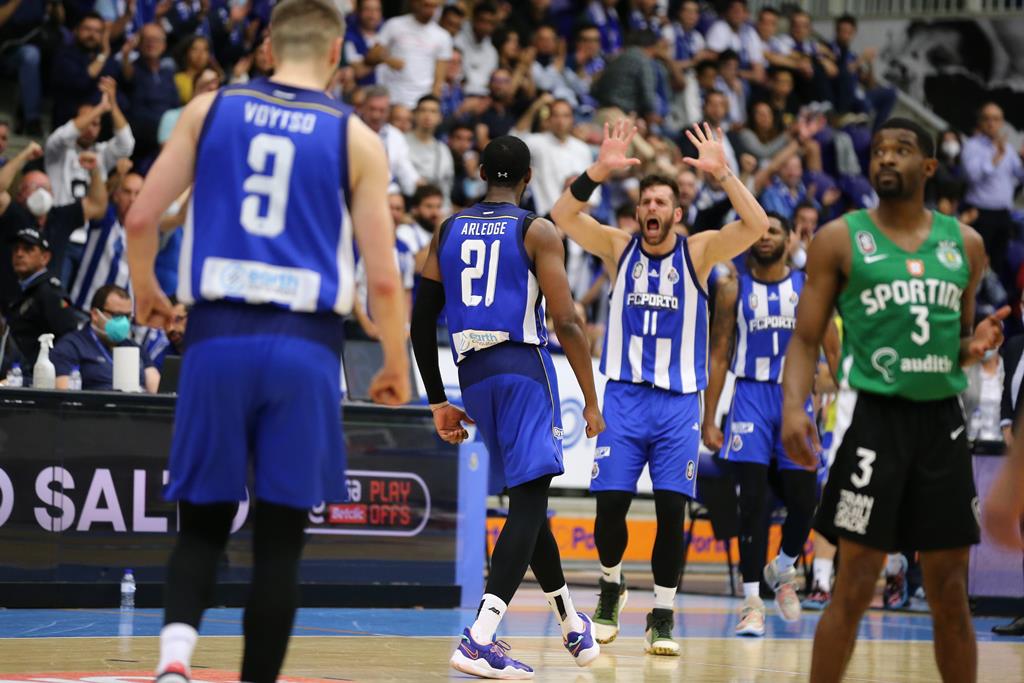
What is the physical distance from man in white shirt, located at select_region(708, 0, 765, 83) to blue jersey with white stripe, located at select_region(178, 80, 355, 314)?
18.1 metres

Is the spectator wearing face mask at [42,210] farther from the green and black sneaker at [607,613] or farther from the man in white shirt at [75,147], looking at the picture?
the green and black sneaker at [607,613]

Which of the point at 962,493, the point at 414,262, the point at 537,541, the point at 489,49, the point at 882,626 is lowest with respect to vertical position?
the point at 882,626

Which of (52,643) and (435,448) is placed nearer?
(52,643)

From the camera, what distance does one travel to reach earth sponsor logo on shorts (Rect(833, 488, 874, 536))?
5344 millimetres

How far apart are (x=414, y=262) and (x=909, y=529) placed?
982cm

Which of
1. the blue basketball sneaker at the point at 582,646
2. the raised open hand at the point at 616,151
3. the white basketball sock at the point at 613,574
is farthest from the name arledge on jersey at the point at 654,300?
the blue basketball sneaker at the point at 582,646

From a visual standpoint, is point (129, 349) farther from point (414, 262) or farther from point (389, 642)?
point (414, 262)

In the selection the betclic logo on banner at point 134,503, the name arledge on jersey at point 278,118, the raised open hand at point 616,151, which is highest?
the raised open hand at point 616,151

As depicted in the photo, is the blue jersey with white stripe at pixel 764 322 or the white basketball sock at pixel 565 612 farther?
the blue jersey with white stripe at pixel 764 322

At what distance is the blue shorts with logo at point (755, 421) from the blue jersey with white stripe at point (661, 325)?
77.0 inches

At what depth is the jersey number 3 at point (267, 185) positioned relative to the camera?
4816 millimetres

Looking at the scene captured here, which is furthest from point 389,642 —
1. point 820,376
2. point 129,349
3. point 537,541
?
point 820,376

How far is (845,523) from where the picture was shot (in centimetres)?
539

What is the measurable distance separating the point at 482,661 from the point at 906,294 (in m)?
2.85
